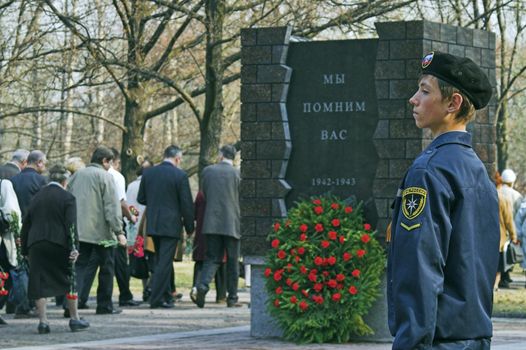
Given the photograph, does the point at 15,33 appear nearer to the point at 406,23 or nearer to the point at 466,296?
the point at 406,23

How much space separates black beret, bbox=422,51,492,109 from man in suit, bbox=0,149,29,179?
11.2 m

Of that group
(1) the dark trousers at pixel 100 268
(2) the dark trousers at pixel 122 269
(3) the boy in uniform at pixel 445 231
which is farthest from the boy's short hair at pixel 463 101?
(2) the dark trousers at pixel 122 269

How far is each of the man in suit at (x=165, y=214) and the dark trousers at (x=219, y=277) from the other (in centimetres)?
75

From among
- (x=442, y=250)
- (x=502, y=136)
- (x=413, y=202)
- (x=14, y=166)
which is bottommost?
(x=442, y=250)

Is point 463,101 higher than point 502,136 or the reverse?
the reverse

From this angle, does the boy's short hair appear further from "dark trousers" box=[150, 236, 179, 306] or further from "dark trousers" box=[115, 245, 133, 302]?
"dark trousers" box=[115, 245, 133, 302]

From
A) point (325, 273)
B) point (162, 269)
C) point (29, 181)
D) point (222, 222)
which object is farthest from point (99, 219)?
point (325, 273)

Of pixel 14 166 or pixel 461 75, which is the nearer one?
pixel 461 75

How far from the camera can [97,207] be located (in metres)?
14.6

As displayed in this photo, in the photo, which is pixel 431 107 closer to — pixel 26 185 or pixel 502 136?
pixel 26 185

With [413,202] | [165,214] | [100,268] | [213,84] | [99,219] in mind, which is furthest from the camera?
[213,84]

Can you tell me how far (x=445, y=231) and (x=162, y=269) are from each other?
1144 centimetres

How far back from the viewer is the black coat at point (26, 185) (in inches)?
584

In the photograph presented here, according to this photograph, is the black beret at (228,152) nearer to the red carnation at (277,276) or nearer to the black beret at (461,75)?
the red carnation at (277,276)
